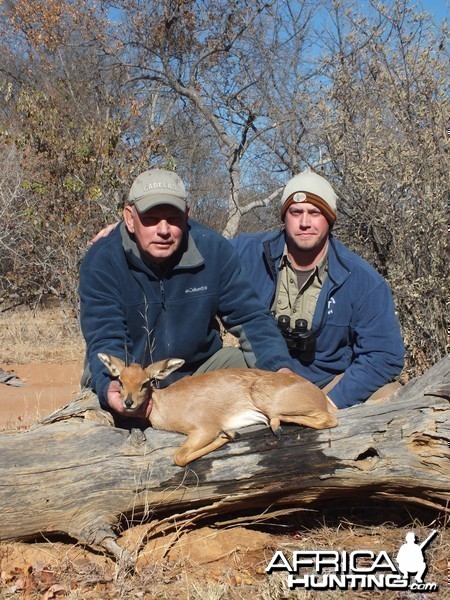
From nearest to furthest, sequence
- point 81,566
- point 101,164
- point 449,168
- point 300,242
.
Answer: point 81,566, point 300,242, point 449,168, point 101,164

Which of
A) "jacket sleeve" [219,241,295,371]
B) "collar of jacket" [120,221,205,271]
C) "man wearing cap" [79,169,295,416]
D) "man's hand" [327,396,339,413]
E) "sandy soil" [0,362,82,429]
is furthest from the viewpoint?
"sandy soil" [0,362,82,429]

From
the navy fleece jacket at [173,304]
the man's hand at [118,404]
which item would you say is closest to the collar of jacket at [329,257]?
the navy fleece jacket at [173,304]

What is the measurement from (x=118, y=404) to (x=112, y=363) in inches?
10.6

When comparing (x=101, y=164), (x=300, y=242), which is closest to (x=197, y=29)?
(x=101, y=164)

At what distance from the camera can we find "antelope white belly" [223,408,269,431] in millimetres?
4336

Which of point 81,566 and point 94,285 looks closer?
point 81,566

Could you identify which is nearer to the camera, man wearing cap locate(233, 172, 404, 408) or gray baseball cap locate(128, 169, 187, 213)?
gray baseball cap locate(128, 169, 187, 213)

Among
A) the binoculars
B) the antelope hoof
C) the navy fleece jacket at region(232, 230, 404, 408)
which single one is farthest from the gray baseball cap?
the antelope hoof

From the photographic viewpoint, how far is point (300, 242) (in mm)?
5305

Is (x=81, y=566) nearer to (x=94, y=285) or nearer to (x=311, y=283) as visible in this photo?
(x=94, y=285)

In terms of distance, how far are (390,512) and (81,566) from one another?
218cm

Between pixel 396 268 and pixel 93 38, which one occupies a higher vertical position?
pixel 93 38

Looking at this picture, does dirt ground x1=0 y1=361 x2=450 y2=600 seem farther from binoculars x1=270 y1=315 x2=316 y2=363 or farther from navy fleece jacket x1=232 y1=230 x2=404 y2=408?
binoculars x1=270 y1=315 x2=316 y2=363

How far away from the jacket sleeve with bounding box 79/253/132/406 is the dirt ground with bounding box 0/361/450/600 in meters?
1.00
